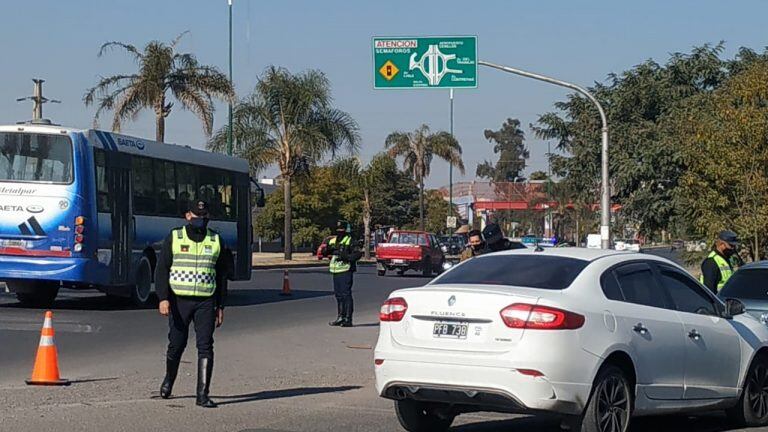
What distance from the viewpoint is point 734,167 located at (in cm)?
2616

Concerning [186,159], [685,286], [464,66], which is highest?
[464,66]

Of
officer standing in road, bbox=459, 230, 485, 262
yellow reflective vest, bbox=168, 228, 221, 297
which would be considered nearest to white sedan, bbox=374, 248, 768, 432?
yellow reflective vest, bbox=168, 228, 221, 297

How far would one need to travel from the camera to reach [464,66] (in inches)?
1083

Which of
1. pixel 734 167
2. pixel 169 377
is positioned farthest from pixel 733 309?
pixel 734 167

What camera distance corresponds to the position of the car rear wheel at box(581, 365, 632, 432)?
8.43m

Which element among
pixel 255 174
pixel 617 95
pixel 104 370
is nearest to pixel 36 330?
pixel 104 370

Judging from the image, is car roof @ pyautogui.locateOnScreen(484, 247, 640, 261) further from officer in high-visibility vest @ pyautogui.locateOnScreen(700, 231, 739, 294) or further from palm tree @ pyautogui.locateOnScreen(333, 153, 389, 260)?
palm tree @ pyautogui.locateOnScreen(333, 153, 389, 260)

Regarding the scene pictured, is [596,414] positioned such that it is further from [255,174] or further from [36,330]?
[255,174]

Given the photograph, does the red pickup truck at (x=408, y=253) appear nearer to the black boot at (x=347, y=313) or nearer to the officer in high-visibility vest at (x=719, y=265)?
the black boot at (x=347, y=313)

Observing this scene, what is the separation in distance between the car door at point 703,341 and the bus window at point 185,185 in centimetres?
1564

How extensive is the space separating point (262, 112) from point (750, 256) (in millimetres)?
27274

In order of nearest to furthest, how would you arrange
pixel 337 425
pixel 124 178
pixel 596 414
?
pixel 596 414 → pixel 337 425 → pixel 124 178

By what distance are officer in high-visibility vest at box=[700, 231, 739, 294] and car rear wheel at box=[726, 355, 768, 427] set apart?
106 inches

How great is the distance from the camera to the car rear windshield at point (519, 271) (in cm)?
891
